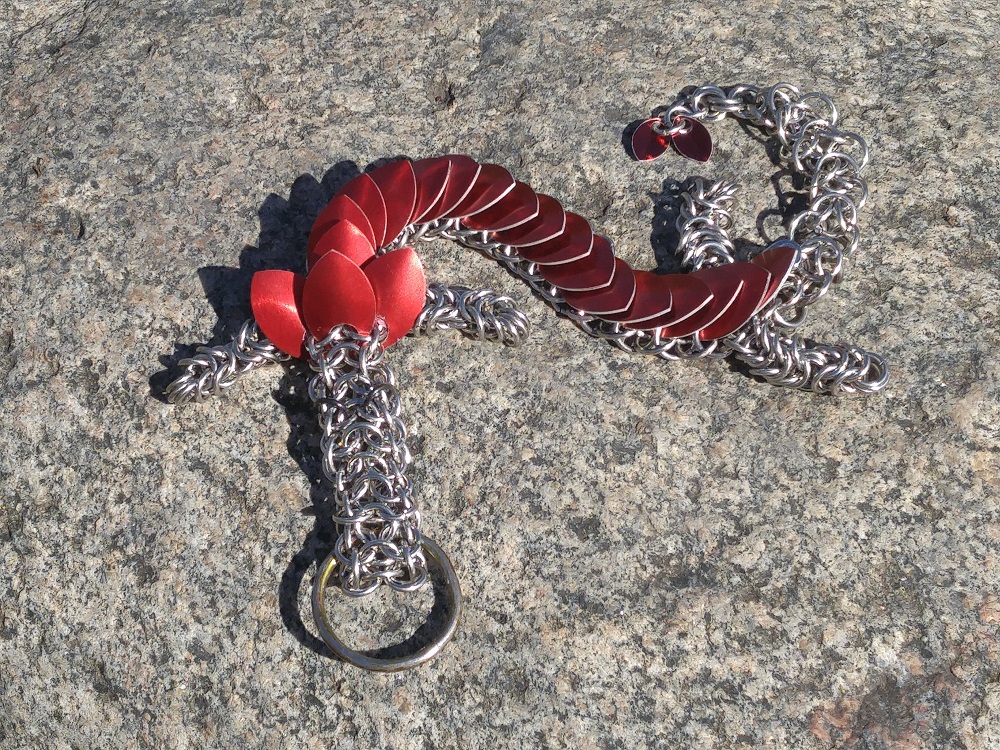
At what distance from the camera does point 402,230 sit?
10.8 feet

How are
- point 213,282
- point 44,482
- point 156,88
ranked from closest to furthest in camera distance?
point 44,482 → point 213,282 → point 156,88

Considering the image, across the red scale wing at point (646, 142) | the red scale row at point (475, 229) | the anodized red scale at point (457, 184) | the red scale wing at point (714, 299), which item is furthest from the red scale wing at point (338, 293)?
the red scale wing at point (646, 142)

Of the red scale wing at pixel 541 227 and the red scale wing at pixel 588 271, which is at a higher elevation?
the red scale wing at pixel 541 227

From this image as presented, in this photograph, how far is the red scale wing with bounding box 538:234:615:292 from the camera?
3172mm

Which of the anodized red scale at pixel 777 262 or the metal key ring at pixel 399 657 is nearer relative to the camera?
the metal key ring at pixel 399 657

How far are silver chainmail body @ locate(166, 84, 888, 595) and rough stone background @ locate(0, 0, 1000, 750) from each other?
0.32ft

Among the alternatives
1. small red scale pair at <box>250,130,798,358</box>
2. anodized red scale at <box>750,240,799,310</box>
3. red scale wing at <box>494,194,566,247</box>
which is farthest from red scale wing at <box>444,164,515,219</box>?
anodized red scale at <box>750,240,799,310</box>

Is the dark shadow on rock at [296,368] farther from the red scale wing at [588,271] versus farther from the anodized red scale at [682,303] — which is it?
the anodized red scale at [682,303]

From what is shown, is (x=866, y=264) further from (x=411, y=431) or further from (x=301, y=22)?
(x=301, y=22)

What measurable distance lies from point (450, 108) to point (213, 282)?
121 centimetres

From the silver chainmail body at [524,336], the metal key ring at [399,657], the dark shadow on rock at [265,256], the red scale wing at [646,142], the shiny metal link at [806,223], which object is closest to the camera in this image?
the metal key ring at [399,657]

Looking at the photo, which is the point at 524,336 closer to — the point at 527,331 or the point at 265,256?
the point at 527,331

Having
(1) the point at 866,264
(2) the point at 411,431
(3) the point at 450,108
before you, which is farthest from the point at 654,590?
(3) the point at 450,108

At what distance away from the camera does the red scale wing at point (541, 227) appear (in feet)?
10.6
